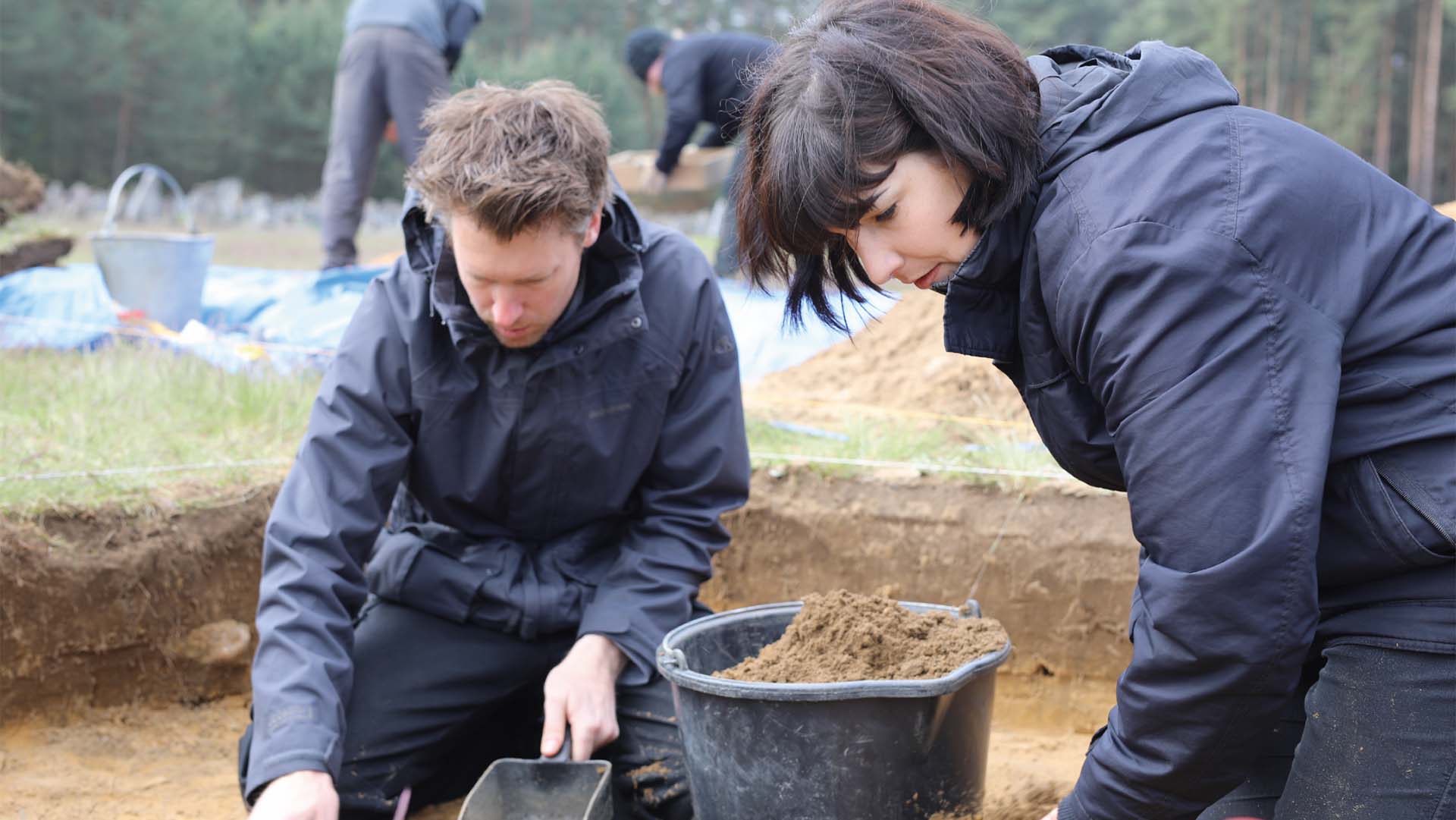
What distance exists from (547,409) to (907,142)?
4.09ft

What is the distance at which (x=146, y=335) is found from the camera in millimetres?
4488

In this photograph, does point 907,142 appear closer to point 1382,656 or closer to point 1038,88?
point 1038,88

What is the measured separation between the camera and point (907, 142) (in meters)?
1.36

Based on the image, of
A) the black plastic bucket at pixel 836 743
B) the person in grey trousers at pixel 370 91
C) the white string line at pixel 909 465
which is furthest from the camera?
the person in grey trousers at pixel 370 91

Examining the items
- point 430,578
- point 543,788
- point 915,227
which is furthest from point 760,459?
point 915,227

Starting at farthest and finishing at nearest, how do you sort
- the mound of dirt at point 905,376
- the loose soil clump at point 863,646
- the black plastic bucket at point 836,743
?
the mound of dirt at point 905,376, the loose soil clump at point 863,646, the black plastic bucket at point 836,743

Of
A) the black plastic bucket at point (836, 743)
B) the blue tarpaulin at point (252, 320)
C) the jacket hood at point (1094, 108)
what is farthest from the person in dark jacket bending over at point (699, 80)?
the jacket hood at point (1094, 108)

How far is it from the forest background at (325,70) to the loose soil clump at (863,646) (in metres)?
13.9

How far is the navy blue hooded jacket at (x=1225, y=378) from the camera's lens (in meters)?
1.18

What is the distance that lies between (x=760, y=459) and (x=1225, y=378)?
2.34 m

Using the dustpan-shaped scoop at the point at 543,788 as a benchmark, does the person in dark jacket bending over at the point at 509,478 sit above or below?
above

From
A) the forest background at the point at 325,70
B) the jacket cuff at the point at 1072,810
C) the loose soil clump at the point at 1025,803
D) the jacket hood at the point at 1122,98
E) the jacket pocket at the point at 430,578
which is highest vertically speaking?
the jacket hood at the point at 1122,98

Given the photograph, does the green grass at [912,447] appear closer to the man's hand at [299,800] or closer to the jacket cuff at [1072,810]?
the man's hand at [299,800]

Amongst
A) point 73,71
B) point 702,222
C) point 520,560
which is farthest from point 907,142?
point 73,71
